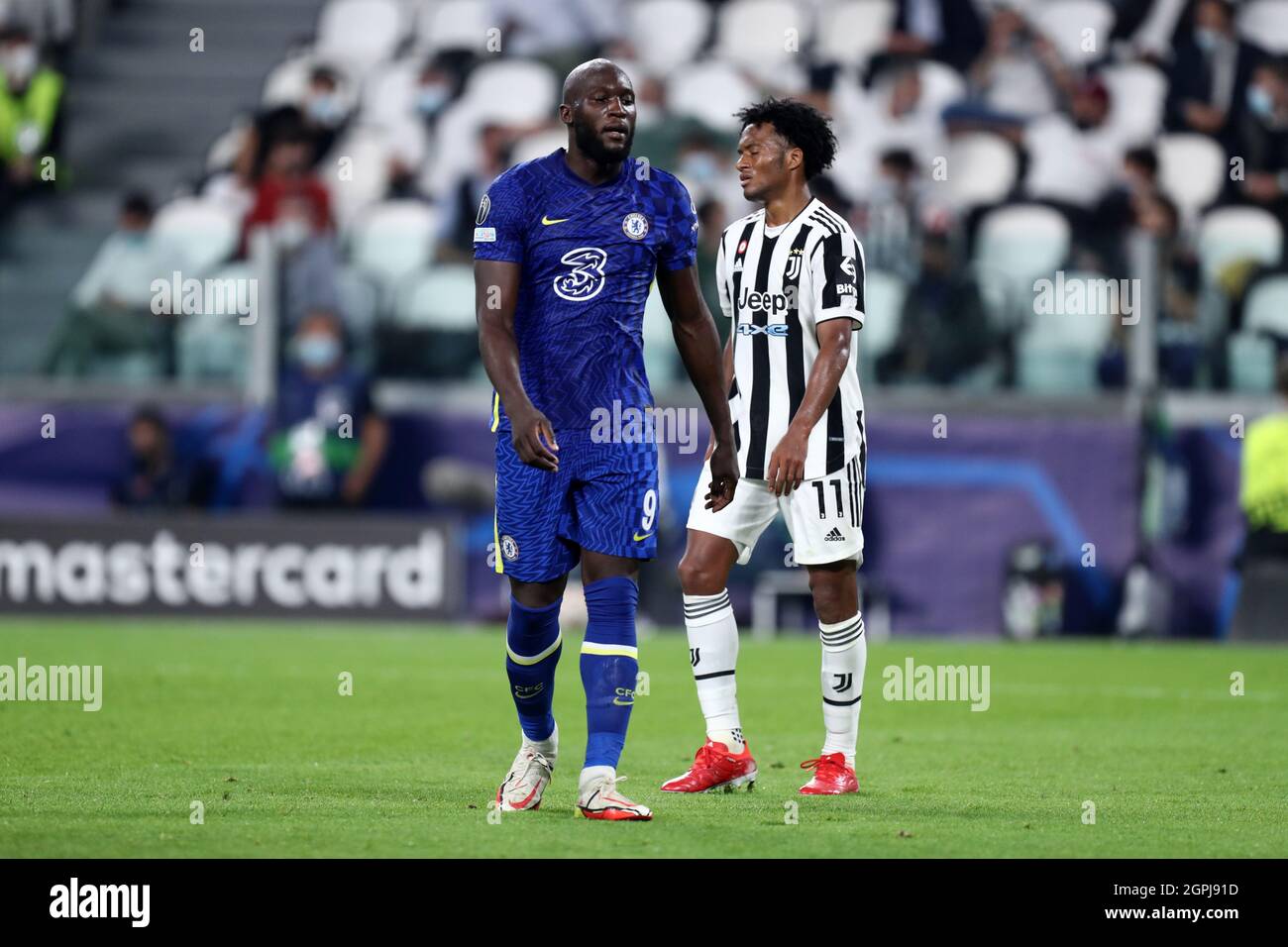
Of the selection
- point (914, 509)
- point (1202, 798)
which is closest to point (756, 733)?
point (1202, 798)

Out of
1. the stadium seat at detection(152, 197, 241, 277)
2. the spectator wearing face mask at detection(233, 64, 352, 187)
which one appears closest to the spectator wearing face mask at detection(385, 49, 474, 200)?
the spectator wearing face mask at detection(233, 64, 352, 187)

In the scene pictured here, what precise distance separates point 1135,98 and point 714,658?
13154mm

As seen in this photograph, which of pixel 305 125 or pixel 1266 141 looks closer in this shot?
pixel 1266 141

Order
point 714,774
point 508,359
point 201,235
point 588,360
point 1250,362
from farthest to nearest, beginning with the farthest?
1. point 201,235
2. point 1250,362
3. point 714,774
4. point 588,360
5. point 508,359

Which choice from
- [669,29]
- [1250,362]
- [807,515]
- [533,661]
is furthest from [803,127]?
[669,29]

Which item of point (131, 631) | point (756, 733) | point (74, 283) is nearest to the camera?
point (756, 733)

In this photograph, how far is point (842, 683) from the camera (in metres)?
7.52

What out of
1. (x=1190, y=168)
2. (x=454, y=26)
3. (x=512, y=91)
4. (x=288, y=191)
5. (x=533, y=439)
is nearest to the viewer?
(x=533, y=439)

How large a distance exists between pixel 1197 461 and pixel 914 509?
2184 millimetres

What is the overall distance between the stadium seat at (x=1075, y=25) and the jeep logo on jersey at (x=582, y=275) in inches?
553

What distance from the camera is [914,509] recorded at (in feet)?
53.5

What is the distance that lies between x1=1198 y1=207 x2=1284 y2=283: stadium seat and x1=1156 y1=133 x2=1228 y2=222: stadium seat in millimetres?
671

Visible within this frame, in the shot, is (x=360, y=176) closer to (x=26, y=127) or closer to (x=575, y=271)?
(x=26, y=127)

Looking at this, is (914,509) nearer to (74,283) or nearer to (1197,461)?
(1197,461)
